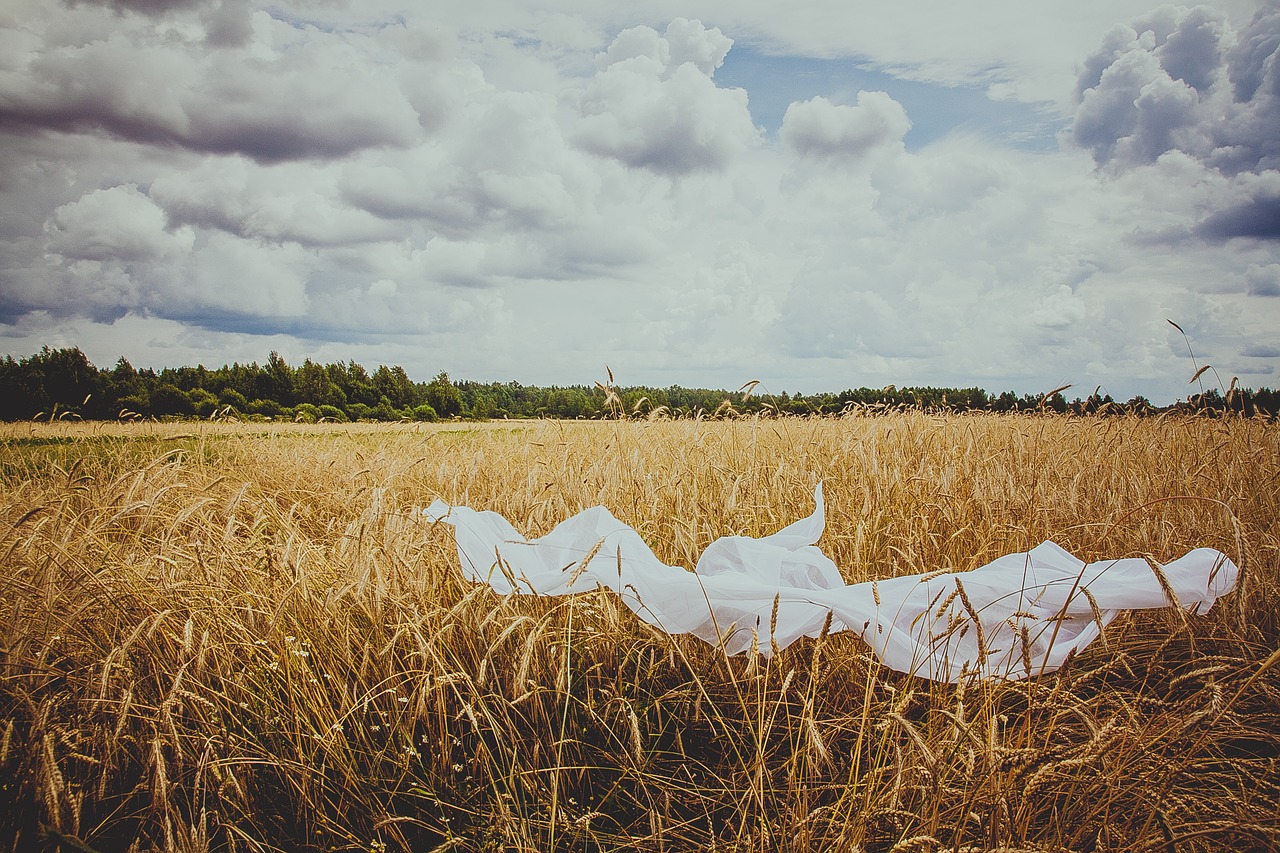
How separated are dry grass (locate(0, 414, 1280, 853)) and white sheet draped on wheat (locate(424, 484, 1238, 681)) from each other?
108 mm

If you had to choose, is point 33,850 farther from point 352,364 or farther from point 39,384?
point 352,364

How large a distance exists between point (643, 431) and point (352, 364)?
53.6 m

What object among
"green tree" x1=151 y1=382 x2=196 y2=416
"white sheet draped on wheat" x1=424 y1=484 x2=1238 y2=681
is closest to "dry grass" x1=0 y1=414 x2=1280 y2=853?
"white sheet draped on wheat" x1=424 y1=484 x2=1238 y2=681

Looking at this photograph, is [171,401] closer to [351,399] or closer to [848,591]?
[351,399]

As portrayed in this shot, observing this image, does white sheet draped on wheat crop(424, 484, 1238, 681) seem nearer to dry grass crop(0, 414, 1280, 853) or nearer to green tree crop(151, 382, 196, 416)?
dry grass crop(0, 414, 1280, 853)

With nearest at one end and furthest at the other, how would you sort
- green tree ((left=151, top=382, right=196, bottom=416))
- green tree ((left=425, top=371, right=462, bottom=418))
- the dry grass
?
the dry grass → green tree ((left=151, top=382, right=196, bottom=416)) → green tree ((left=425, top=371, right=462, bottom=418))

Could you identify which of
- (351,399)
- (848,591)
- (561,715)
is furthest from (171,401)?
(848,591)

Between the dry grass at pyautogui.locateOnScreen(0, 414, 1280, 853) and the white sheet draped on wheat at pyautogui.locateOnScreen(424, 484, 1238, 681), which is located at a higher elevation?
the white sheet draped on wheat at pyautogui.locateOnScreen(424, 484, 1238, 681)

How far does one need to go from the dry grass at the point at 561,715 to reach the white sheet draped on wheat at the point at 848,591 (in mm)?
108

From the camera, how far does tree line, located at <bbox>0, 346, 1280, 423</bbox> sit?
7410 millimetres

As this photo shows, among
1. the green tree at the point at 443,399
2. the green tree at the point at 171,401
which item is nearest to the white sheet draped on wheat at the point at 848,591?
the green tree at the point at 171,401

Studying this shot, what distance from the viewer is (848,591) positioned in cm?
221

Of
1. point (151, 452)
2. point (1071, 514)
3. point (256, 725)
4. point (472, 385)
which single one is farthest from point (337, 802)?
point (472, 385)

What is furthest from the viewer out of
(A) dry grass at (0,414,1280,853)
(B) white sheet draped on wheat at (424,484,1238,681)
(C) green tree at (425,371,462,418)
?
(C) green tree at (425,371,462,418)
